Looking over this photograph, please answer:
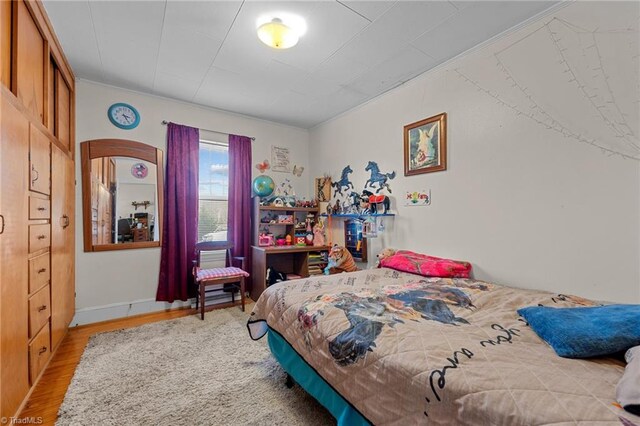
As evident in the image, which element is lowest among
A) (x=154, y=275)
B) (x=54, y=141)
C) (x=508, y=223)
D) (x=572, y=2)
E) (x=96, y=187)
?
(x=154, y=275)

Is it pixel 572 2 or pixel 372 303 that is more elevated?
pixel 572 2

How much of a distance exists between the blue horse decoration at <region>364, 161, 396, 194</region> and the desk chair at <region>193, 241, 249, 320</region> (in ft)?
6.02

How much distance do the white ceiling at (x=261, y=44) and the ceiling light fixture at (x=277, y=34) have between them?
0.09 metres

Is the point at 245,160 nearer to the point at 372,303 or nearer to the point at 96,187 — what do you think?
the point at 96,187

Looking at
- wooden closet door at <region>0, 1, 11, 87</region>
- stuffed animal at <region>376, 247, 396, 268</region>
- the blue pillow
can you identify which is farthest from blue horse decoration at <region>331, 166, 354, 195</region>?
wooden closet door at <region>0, 1, 11, 87</region>

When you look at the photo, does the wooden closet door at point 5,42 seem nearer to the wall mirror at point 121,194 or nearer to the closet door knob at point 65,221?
the closet door knob at point 65,221

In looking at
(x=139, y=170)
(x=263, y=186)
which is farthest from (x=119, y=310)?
(x=263, y=186)

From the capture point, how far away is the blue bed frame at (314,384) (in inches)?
43.7

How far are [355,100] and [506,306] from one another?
2.64m

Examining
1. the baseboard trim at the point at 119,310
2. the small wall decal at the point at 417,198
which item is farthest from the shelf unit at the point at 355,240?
the baseboard trim at the point at 119,310

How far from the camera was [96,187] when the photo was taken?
289 centimetres

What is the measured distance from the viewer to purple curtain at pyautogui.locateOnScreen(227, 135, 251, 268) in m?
3.58

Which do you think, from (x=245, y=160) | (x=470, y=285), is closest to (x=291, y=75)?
(x=245, y=160)

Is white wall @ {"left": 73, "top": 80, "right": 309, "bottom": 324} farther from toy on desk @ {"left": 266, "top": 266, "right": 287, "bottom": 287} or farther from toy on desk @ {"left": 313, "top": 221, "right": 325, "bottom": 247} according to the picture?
toy on desk @ {"left": 313, "top": 221, "right": 325, "bottom": 247}
